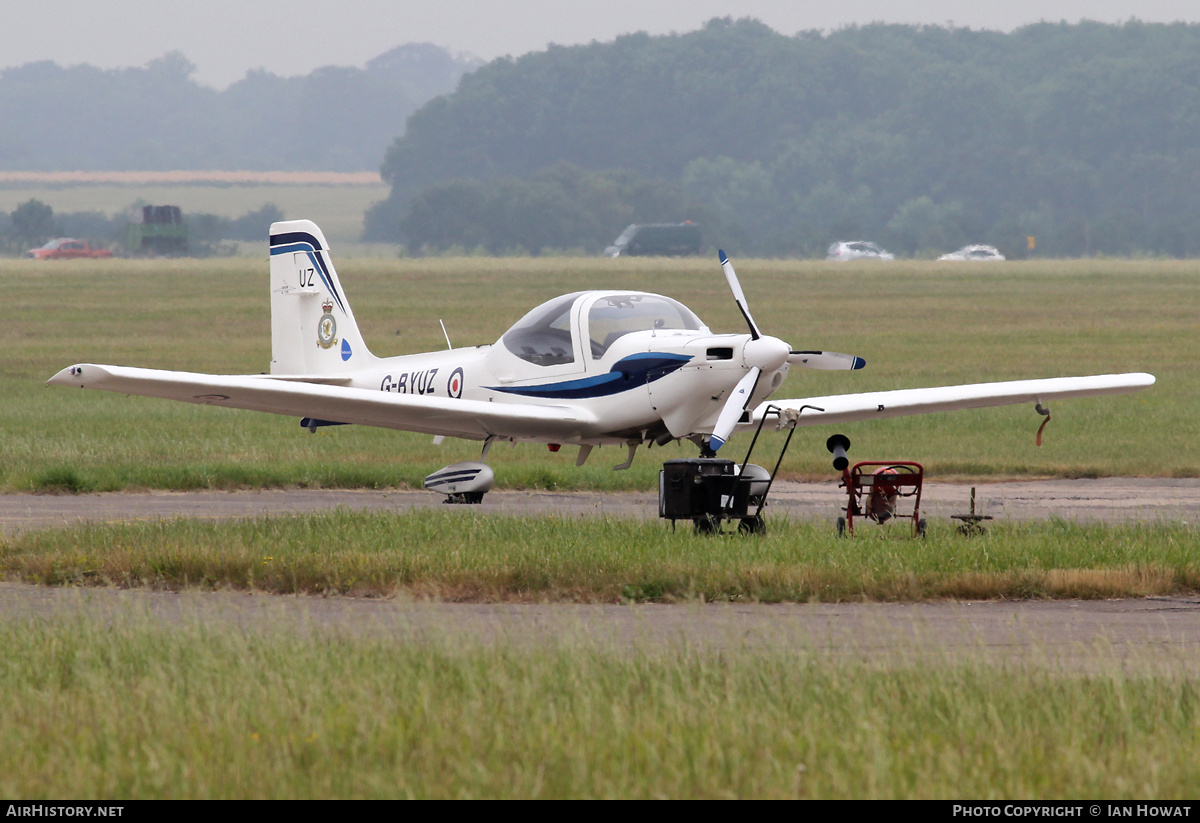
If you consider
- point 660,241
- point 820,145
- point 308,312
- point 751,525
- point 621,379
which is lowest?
point 751,525

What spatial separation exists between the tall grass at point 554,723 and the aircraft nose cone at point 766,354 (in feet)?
19.5

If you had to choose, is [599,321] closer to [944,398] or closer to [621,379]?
[621,379]

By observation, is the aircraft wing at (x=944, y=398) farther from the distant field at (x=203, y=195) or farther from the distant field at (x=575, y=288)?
the distant field at (x=203, y=195)

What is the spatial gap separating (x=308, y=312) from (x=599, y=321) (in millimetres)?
4857

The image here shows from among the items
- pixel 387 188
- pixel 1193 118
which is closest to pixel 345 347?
pixel 1193 118

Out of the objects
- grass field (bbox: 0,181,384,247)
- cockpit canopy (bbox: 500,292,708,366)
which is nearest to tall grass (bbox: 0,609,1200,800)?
cockpit canopy (bbox: 500,292,708,366)

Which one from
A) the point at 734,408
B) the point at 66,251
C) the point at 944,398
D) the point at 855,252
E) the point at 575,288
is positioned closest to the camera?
the point at 734,408

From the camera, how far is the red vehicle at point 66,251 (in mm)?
100938

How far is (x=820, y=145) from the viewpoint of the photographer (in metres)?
160

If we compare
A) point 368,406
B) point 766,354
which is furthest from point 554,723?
point 368,406

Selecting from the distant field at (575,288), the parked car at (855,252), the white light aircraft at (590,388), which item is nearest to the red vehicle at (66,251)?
the distant field at (575,288)

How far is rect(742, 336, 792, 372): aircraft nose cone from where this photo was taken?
13781 millimetres

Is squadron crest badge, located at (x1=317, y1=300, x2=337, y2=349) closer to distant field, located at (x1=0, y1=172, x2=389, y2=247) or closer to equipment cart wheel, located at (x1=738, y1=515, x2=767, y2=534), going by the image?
equipment cart wheel, located at (x1=738, y1=515, x2=767, y2=534)

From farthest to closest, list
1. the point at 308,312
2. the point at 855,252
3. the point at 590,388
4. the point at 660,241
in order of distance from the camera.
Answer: the point at 660,241
the point at 855,252
the point at 308,312
the point at 590,388
